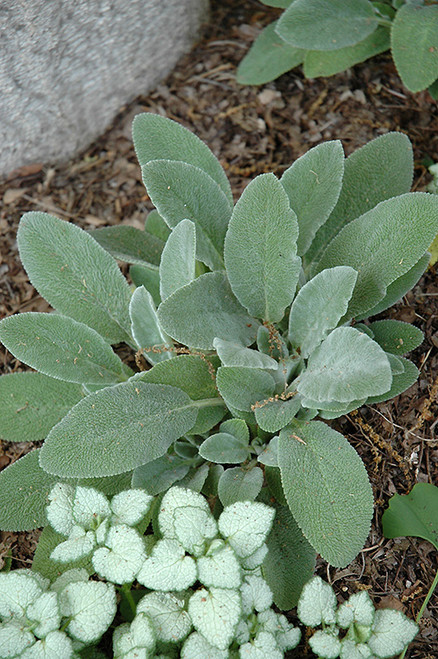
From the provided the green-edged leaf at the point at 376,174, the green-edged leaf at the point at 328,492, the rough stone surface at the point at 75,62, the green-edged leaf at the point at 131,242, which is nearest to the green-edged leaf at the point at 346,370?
the green-edged leaf at the point at 328,492

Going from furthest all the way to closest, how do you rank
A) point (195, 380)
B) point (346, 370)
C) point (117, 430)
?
point (195, 380), point (117, 430), point (346, 370)

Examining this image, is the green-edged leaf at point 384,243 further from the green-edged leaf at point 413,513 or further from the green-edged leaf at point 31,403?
the green-edged leaf at point 31,403

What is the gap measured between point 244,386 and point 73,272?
49 cm

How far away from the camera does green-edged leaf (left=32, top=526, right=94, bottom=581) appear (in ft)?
4.34

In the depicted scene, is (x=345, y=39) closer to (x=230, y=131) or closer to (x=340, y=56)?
(x=340, y=56)

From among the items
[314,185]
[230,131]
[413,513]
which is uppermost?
[314,185]

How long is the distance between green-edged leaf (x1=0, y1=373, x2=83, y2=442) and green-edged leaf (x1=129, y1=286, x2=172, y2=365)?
23cm

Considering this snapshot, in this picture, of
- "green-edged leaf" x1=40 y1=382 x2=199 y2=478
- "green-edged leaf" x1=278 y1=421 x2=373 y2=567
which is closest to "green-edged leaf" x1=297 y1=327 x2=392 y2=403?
"green-edged leaf" x1=278 y1=421 x2=373 y2=567

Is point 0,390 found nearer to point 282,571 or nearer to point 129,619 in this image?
point 129,619

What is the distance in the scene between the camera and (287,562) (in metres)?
1.32

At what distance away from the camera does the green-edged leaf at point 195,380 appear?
52.0 inches

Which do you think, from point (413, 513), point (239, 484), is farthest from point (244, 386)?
point (413, 513)

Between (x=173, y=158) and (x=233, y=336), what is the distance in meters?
0.46

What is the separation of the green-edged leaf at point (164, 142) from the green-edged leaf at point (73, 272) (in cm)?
24
